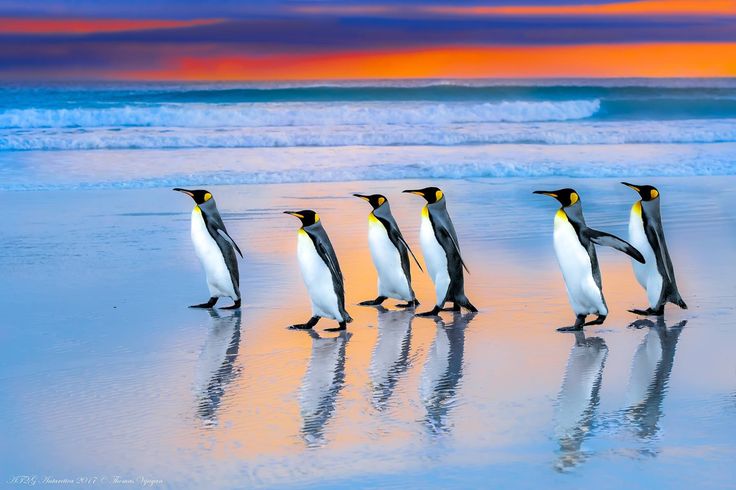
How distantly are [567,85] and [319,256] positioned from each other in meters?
32.4

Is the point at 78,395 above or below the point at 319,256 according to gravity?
below

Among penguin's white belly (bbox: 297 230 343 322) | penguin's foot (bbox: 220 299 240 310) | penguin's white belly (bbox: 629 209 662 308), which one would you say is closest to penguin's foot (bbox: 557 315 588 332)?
penguin's white belly (bbox: 629 209 662 308)

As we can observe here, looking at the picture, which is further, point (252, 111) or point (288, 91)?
point (288, 91)

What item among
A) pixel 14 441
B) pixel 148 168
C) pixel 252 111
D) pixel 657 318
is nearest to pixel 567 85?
pixel 252 111

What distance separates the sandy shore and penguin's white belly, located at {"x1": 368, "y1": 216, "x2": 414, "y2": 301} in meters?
0.19

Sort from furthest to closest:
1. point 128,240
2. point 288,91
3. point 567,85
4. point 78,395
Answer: point 567,85, point 288,91, point 128,240, point 78,395

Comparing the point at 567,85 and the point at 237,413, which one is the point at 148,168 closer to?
the point at 237,413

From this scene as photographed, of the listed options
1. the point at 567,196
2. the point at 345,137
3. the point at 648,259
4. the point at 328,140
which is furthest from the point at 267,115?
the point at 567,196

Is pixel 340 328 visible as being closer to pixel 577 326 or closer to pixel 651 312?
pixel 577 326

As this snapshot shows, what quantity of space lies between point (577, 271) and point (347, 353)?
1.26m

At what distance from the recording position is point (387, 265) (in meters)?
5.75

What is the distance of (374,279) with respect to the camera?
6.45 metres

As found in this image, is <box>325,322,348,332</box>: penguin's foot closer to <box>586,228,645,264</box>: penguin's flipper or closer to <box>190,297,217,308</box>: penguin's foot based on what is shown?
<box>190,297,217,308</box>: penguin's foot

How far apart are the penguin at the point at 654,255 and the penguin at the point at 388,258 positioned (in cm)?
122
